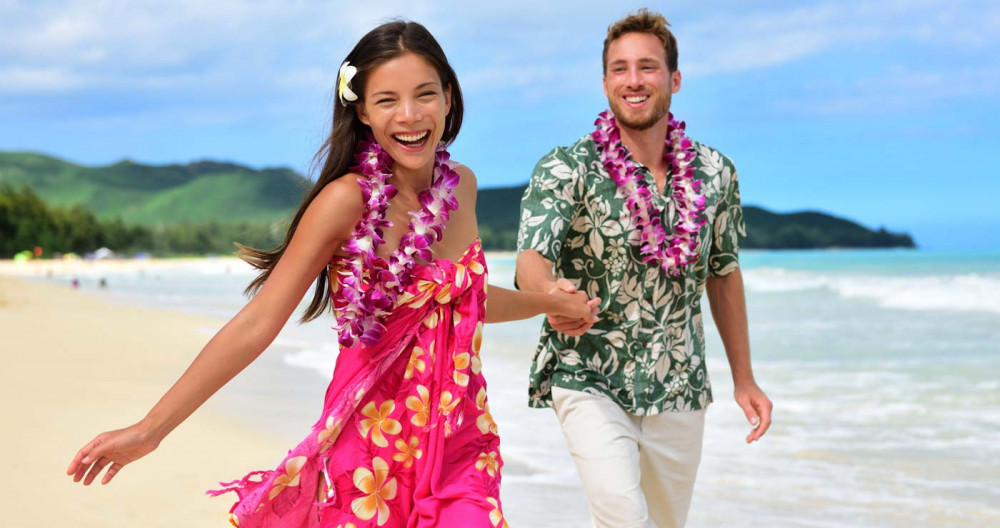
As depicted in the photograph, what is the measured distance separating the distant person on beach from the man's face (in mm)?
1317

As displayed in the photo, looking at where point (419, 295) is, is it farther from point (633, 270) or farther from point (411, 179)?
point (633, 270)

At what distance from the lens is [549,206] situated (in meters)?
4.15

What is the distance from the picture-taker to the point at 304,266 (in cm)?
289

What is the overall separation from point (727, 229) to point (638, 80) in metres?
0.75

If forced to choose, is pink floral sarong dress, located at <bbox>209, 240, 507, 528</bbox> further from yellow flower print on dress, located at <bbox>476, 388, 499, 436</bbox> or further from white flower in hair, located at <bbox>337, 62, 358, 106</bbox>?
white flower in hair, located at <bbox>337, 62, 358, 106</bbox>

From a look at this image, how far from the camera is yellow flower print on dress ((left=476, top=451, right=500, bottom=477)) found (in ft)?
10.1

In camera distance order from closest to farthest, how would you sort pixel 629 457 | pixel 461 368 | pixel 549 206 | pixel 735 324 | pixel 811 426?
pixel 461 368 → pixel 629 457 → pixel 549 206 → pixel 735 324 → pixel 811 426

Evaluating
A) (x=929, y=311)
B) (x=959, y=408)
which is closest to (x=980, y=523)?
(x=959, y=408)

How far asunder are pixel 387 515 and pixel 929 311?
73.4 feet

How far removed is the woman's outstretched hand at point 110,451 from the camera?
2.54 m

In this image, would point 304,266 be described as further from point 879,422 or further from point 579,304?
point 879,422

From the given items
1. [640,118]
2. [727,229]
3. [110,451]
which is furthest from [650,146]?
[110,451]

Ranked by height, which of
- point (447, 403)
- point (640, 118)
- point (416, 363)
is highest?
point (640, 118)

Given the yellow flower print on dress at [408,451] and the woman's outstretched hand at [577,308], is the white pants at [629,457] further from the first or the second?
the yellow flower print on dress at [408,451]
